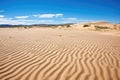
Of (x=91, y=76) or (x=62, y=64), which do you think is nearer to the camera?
(x=91, y=76)

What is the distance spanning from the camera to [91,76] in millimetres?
3447

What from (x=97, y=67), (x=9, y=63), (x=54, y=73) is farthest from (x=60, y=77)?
(x=9, y=63)

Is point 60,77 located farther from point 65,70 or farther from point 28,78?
point 28,78

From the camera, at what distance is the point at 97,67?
411 cm

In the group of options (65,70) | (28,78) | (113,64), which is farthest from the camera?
(113,64)

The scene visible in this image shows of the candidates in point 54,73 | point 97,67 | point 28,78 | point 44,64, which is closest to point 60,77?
point 54,73

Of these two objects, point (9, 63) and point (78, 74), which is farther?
point (9, 63)

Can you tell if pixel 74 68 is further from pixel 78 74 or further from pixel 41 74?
pixel 41 74

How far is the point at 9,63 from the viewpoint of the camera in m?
4.28

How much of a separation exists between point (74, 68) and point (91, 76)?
2.20 ft

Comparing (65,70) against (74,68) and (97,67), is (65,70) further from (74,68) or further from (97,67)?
(97,67)

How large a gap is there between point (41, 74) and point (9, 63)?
55.4 inches

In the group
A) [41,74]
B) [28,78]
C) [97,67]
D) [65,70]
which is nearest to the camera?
[28,78]

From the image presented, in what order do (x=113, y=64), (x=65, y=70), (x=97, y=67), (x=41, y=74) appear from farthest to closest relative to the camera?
(x=113, y=64) → (x=97, y=67) → (x=65, y=70) → (x=41, y=74)
